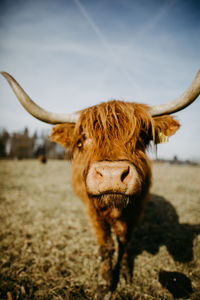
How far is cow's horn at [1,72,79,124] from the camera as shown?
6.63 feet

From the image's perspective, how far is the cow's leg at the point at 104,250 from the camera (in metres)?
2.25

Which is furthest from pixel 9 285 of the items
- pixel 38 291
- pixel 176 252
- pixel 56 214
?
pixel 176 252

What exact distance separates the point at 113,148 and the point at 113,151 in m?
0.06

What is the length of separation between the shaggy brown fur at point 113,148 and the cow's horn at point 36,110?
11 cm

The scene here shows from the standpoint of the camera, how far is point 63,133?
2.43 metres

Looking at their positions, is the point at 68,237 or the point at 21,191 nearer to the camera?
the point at 68,237

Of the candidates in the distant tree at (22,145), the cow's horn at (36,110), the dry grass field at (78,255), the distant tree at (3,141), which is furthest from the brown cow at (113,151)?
the distant tree at (22,145)

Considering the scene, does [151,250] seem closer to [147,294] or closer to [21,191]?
[147,294]

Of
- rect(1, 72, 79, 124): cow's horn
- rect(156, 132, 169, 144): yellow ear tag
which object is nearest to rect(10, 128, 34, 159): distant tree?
rect(1, 72, 79, 124): cow's horn

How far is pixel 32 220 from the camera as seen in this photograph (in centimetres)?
430

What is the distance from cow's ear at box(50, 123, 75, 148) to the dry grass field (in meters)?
2.33

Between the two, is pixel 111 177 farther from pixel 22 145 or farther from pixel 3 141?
pixel 3 141

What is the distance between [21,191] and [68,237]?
173 inches

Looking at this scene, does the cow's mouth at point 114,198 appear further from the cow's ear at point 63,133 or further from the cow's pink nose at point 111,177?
the cow's ear at point 63,133
